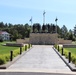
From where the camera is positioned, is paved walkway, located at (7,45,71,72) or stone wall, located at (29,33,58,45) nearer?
paved walkway, located at (7,45,71,72)

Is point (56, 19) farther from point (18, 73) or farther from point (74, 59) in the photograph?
point (18, 73)

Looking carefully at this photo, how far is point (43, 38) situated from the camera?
213ft

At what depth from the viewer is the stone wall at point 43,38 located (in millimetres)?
64688

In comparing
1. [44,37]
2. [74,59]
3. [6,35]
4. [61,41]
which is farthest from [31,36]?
[6,35]

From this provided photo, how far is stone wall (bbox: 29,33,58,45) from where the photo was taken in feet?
212

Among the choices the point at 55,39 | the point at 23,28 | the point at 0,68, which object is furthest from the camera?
the point at 23,28

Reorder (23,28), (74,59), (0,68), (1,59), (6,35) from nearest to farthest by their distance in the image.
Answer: (0,68), (1,59), (74,59), (23,28), (6,35)

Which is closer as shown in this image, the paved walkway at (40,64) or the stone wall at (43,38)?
the paved walkway at (40,64)

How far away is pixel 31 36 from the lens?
2589 inches

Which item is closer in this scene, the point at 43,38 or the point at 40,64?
the point at 40,64

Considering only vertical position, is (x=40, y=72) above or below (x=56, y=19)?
below

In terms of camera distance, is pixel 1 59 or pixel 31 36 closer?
pixel 1 59

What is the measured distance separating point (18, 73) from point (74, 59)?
557cm

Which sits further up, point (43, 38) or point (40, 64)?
point (43, 38)
